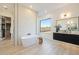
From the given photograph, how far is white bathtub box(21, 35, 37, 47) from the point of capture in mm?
2949

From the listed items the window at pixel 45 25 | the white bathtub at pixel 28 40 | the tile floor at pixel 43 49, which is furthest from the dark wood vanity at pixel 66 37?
the white bathtub at pixel 28 40

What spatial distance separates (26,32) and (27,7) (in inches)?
26.9

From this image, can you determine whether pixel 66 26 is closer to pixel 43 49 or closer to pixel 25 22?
pixel 43 49

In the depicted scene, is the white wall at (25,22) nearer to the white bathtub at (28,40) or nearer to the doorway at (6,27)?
the white bathtub at (28,40)

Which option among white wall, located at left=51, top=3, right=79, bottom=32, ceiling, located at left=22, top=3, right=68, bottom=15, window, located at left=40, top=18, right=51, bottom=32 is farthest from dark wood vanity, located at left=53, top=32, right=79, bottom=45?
ceiling, located at left=22, top=3, right=68, bottom=15

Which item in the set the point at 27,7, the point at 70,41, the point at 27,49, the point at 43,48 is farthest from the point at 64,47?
the point at 27,7

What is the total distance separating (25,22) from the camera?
2949mm

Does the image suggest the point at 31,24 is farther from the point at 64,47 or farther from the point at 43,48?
the point at 64,47

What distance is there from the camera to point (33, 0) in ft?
8.80

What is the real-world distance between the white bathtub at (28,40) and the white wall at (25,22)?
3.9 inches

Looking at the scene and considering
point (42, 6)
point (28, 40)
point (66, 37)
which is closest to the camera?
point (42, 6)

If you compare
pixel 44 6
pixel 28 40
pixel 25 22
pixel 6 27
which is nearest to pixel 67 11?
pixel 44 6

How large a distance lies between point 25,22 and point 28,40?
52cm

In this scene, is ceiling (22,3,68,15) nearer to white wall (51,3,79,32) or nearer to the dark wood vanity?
white wall (51,3,79,32)
